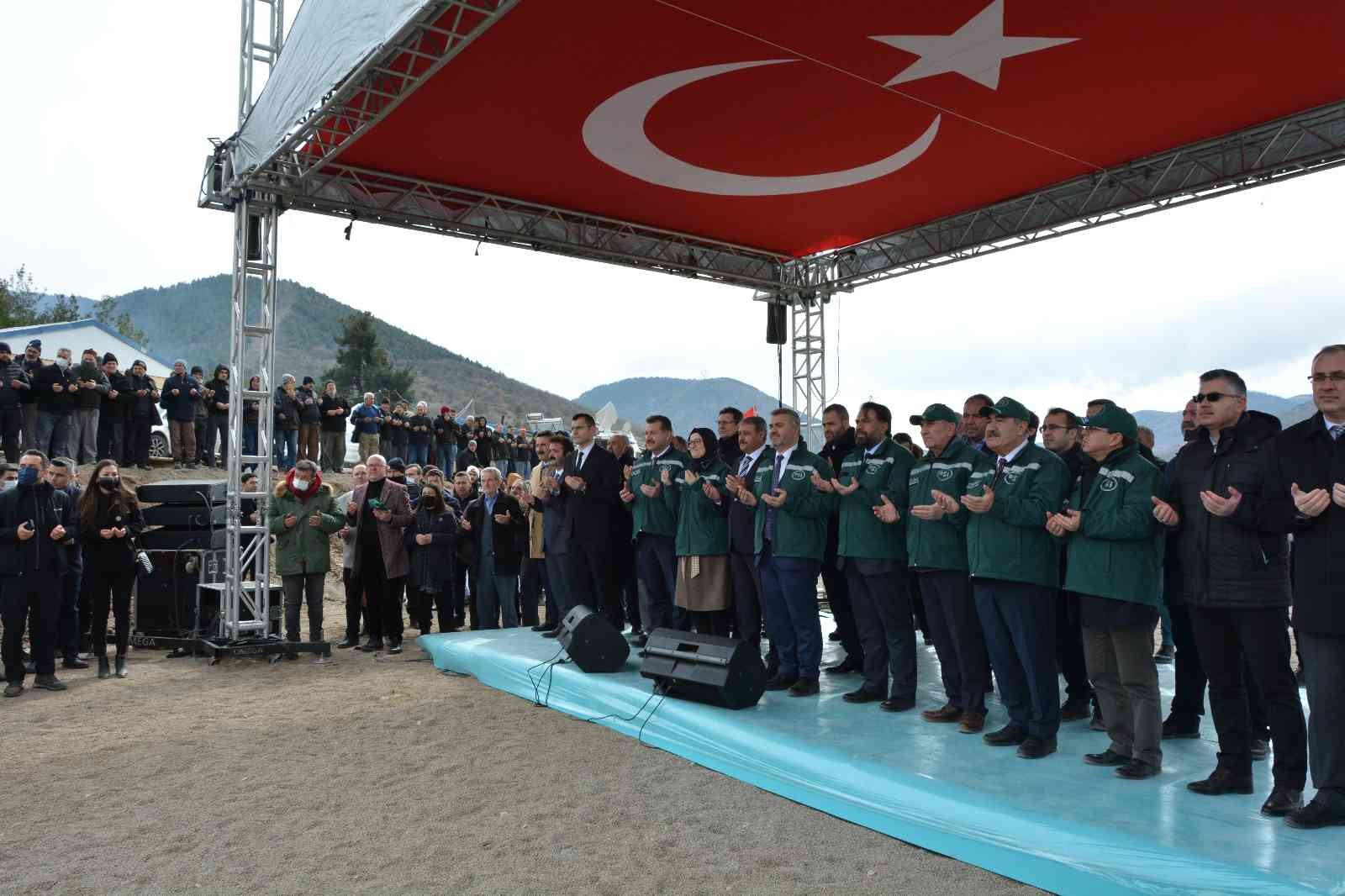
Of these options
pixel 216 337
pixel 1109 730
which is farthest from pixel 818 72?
pixel 216 337

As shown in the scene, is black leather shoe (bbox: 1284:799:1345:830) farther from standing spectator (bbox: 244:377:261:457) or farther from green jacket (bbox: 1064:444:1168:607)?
standing spectator (bbox: 244:377:261:457)

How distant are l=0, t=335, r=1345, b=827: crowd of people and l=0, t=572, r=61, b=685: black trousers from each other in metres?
0.02

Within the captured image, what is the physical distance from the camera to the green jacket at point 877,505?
16.3ft

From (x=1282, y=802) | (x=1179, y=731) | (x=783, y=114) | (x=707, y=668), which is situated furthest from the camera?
(x=783, y=114)

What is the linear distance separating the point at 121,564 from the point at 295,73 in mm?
3947

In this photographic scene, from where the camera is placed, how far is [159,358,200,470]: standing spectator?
41.3 feet

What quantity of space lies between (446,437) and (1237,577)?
47.0ft

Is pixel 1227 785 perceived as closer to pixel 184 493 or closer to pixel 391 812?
pixel 391 812

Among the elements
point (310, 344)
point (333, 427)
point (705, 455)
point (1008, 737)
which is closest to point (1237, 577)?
point (1008, 737)

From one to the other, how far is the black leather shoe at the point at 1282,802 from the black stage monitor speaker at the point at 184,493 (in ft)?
26.6

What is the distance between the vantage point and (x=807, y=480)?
17.3 feet

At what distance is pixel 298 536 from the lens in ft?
26.7

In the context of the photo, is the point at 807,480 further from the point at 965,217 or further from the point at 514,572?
the point at 965,217

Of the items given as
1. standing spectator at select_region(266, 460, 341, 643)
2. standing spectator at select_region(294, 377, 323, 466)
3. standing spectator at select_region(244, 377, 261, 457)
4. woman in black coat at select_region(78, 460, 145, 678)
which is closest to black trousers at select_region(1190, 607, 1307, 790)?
standing spectator at select_region(266, 460, 341, 643)
